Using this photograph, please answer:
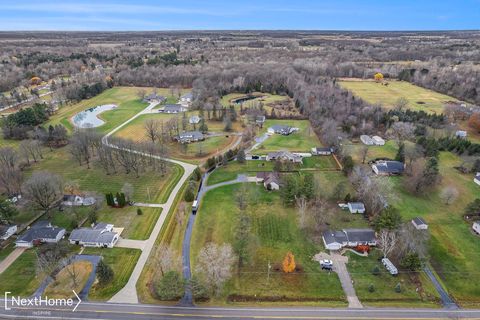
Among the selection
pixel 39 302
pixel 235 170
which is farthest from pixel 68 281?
pixel 235 170

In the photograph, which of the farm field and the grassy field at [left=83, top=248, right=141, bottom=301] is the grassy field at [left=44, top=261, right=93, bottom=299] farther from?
the farm field

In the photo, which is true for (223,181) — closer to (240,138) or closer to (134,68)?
(240,138)

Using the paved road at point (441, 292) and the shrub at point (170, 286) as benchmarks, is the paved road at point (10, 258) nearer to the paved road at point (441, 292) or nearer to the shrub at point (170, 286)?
the shrub at point (170, 286)

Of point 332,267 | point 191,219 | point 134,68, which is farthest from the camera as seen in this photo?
point 134,68

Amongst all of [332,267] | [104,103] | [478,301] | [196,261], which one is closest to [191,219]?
[196,261]

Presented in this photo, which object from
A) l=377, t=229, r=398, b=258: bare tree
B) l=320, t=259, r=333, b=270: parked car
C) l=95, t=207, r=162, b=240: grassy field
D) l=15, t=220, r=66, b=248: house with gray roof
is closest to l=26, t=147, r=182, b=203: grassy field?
l=95, t=207, r=162, b=240: grassy field

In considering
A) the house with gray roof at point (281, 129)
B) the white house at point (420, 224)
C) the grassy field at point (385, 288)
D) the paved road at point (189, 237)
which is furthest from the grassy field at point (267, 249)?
the house with gray roof at point (281, 129)
